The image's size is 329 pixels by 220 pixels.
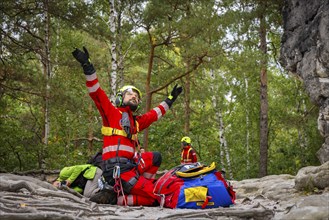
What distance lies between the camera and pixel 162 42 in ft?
45.9

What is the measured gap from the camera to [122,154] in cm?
568

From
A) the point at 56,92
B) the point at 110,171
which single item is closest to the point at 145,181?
the point at 110,171

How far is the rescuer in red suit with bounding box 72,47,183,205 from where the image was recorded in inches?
214

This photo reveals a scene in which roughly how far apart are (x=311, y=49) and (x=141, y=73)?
11809mm

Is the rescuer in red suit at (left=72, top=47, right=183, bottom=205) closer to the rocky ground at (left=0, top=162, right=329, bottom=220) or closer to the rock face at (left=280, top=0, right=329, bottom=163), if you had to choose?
the rocky ground at (left=0, top=162, right=329, bottom=220)

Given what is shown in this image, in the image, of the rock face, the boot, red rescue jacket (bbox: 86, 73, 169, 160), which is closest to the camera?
the boot

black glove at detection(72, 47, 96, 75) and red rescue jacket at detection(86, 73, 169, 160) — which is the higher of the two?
black glove at detection(72, 47, 96, 75)

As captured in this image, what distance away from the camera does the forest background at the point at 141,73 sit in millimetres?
10188

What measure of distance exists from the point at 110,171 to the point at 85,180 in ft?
2.21

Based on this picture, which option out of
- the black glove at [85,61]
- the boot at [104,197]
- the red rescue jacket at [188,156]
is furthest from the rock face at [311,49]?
the boot at [104,197]

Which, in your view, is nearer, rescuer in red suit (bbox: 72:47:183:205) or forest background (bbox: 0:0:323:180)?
rescuer in red suit (bbox: 72:47:183:205)

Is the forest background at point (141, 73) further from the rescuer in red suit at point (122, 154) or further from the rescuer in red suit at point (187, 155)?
the rescuer in red suit at point (122, 154)

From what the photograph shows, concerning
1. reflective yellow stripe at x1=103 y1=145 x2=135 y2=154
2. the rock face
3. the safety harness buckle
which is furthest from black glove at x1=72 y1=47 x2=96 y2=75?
the rock face

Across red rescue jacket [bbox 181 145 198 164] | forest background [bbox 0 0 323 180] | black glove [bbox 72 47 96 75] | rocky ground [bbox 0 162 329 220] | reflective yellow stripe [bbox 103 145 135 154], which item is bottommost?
rocky ground [bbox 0 162 329 220]
